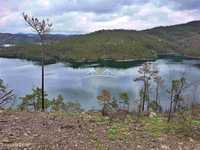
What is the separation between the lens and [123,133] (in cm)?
725

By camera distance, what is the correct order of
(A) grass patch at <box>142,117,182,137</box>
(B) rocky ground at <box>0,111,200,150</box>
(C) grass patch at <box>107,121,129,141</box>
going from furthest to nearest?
(A) grass patch at <box>142,117,182,137</box>, (C) grass patch at <box>107,121,129,141</box>, (B) rocky ground at <box>0,111,200,150</box>

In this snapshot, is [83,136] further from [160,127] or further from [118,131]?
[160,127]

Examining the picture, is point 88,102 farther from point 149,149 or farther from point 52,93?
point 149,149

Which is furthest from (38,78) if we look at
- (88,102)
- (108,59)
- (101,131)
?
(101,131)

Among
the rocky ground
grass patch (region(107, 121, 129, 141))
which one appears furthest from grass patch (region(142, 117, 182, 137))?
grass patch (region(107, 121, 129, 141))

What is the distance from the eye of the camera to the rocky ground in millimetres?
6246

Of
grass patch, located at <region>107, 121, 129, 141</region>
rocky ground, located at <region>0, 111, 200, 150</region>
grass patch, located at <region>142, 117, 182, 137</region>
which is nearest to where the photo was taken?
rocky ground, located at <region>0, 111, 200, 150</region>

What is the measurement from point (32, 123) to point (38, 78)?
88736 mm

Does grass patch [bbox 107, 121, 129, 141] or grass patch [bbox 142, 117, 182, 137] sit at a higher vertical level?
grass patch [bbox 107, 121, 129, 141]

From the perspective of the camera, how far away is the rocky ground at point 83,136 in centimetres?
625

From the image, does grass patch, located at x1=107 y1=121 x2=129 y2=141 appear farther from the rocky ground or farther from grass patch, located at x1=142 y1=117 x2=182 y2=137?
grass patch, located at x1=142 y1=117 x2=182 y2=137

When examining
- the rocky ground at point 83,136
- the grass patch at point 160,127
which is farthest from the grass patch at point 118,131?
the grass patch at point 160,127

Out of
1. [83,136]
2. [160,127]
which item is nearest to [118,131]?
[83,136]

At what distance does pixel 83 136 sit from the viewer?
6.88 metres
